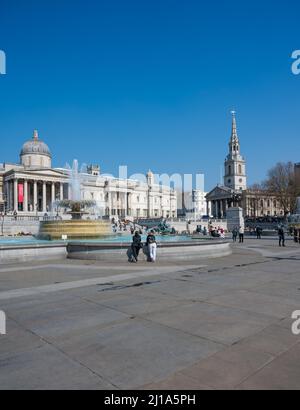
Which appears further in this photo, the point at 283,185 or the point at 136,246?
the point at 283,185

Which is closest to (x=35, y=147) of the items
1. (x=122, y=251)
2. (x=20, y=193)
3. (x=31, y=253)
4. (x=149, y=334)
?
(x=20, y=193)

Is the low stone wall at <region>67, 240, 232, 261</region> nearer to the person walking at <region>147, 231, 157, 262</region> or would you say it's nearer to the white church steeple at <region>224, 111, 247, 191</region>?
the person walking at <region>147, 231, 157, 262</region>

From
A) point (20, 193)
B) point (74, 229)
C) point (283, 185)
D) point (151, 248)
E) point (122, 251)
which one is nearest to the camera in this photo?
point (151, 248)

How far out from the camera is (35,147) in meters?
94.6

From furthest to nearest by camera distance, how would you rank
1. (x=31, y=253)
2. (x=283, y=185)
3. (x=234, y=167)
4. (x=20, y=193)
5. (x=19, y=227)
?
(x=234, y=167), (x=20, y=193), (x=283, y=185), (x=19, y=227), (x=31, y=253)

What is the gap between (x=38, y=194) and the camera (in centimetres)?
8994

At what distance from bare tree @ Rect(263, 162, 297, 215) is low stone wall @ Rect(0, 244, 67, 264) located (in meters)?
61.9

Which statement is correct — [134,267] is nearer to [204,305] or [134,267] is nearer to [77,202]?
[204,305]

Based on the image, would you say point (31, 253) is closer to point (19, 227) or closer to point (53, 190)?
point (19, 227)

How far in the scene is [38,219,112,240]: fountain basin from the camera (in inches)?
810

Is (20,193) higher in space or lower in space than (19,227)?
higher

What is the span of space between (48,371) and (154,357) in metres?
1.25

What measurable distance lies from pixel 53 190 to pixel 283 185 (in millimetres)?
55385

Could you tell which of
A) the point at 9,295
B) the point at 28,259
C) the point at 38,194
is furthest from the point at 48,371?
the point at 38,194
